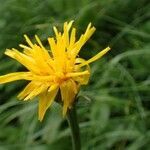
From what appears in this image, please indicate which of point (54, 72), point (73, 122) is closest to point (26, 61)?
point (54, 72)

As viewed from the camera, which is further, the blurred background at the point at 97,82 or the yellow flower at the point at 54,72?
the blurred background at the point at 97,82

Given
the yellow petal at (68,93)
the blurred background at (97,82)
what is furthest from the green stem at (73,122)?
the blurred background at (97,82)

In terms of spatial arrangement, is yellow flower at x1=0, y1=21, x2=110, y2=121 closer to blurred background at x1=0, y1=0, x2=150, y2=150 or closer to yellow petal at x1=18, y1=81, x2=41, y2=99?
yellow petal at x1=18, y1=81, x2=41, y2=99

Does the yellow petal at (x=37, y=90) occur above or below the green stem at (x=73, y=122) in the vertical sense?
above

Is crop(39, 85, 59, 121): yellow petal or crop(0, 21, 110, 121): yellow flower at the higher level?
crop(0, 21, 110, 121): yellow flower

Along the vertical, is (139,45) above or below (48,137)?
above

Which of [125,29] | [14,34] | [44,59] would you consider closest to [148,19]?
[125,29]

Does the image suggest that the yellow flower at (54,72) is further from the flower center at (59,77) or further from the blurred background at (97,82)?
the blurred background at (97,82)

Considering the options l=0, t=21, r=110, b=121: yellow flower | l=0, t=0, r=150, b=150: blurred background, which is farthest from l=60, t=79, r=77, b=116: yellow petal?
l=0, t=0, r=150, b=150: blurred background

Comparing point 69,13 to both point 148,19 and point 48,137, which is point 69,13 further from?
point 48,137
